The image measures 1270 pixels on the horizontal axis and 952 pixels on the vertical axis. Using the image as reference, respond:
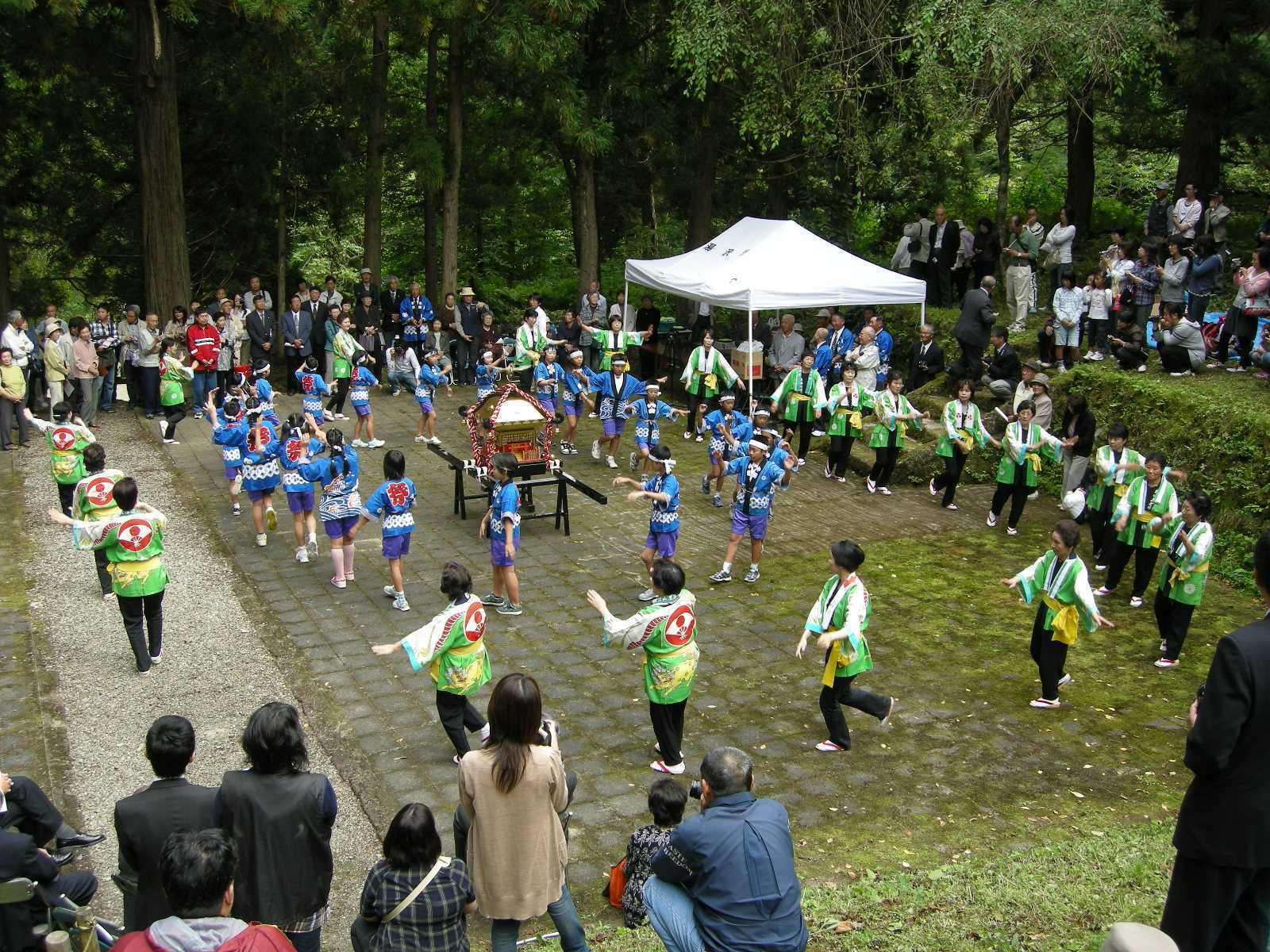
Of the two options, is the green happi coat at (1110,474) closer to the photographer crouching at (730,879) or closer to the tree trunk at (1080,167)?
the photographer crouching at (730,879)

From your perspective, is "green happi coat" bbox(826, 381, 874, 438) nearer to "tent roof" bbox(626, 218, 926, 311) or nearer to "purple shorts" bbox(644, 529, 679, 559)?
"tent roof" bbox(626, 218, 926, 311)

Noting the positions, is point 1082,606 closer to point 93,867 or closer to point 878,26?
point 93,867

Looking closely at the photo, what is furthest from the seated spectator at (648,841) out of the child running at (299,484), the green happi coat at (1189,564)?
the child running at (299,484)

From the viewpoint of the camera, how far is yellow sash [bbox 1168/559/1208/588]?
993 cm

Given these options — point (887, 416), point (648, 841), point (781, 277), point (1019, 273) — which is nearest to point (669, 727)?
point (648, 841)

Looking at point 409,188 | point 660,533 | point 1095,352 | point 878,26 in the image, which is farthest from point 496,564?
point 409,188

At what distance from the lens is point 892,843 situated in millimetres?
7402

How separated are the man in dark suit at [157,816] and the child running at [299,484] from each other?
696 cm

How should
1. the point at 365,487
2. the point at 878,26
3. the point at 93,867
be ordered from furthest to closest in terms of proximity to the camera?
the point at 878,26
the point at 365,487
the point at 93,867

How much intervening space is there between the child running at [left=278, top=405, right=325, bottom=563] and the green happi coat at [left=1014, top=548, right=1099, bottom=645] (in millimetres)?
6716

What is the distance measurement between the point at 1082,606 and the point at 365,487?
340 inches

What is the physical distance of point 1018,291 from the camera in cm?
1862

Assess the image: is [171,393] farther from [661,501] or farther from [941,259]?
[941,259]

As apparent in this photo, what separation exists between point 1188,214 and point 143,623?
48.6 feet
